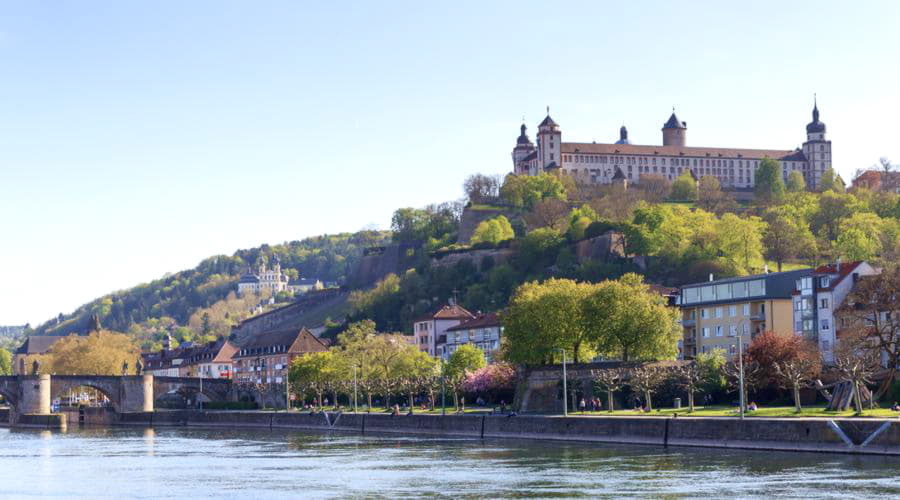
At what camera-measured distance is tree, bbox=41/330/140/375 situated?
519 feet

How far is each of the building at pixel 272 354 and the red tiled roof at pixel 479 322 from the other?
1480cm

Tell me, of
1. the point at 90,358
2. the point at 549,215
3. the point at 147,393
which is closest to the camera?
the point at 147,393

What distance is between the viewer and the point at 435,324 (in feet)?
493

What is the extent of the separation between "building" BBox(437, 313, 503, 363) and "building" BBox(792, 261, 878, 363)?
121 ft

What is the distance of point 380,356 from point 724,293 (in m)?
27.5

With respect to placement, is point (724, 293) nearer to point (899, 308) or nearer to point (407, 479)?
point (899, 308)

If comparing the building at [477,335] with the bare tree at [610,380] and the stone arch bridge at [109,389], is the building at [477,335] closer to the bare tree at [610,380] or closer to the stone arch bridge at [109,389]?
the stone arch bridge at [109,389]

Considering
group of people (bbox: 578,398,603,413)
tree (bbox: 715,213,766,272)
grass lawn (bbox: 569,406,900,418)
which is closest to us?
grass lawn (bbox: 569,406,900,418)

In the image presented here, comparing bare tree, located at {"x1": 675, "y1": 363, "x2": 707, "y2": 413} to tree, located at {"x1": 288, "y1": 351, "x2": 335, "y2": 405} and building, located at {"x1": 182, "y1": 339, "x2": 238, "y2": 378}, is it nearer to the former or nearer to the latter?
tree, located at {"x1": 288, "y1": 351, "x2": 335, "y2": 405}

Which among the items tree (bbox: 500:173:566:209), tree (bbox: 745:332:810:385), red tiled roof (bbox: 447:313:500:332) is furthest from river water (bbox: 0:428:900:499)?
tree (bbox: 500:173:566:209)

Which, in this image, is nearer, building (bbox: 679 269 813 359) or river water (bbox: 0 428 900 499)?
river water (bbox: 0 428 900 499)

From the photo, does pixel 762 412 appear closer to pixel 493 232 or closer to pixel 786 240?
pixel 786 240

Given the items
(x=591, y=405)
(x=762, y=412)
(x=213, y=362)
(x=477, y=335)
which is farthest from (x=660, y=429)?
(x=213, y=362)

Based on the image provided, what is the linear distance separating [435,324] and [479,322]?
1077 cm
